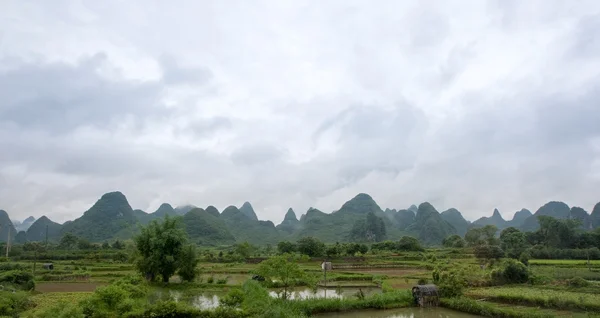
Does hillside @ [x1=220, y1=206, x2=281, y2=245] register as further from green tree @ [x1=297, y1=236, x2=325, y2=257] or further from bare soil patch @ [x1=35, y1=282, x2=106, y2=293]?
bare soil patch @ [x1=35, y1=282, x2=106, y2=293]

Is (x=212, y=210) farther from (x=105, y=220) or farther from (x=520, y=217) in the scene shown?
(x=520, y=217)

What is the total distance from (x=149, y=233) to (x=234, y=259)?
17459 millimetres

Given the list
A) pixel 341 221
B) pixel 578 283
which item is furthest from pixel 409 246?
pixel 341 221

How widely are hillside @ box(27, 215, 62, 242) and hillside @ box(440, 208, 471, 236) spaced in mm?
117238

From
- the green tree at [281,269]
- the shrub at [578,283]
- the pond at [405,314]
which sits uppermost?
the green tree at [281,269]

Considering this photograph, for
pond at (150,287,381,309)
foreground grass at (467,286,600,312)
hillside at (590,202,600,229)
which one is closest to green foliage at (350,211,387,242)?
hillside at (590,202,600,229)

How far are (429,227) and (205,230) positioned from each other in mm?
53404

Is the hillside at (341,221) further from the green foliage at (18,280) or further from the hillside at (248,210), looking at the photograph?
the green foliage at (18,280)

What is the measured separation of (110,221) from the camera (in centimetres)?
9888

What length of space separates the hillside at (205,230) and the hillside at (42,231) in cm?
3666

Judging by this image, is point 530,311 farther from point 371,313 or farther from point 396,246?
point 396,246

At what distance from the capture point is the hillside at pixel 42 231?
339ft

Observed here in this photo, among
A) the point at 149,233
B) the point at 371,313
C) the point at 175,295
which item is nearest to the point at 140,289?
the point at 175,295

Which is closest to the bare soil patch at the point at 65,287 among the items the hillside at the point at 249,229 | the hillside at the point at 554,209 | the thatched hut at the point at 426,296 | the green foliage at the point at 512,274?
the thatched hut at the point at 426,296
